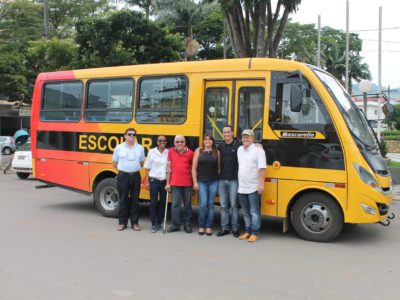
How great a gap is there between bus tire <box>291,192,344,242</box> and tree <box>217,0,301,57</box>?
29.2 ft

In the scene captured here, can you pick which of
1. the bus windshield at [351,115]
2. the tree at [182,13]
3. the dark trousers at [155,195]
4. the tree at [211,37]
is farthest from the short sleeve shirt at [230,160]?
the tree at [211,37]

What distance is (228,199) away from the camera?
7.68 metres

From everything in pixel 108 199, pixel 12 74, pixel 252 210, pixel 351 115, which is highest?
pixel 12 74

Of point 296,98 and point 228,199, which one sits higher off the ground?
point 296,98

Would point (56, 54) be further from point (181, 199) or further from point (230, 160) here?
point (230, 160)

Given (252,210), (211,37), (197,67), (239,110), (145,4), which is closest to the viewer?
(252,210)

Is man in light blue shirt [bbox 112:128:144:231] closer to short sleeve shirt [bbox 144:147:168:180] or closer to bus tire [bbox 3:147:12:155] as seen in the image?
short sleeve shirt [bbox 144:147:168:180]

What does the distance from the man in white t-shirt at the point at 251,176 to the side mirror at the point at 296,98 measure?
738 millimetres

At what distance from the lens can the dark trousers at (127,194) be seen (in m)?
8.08

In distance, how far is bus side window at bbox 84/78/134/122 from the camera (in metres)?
9.04

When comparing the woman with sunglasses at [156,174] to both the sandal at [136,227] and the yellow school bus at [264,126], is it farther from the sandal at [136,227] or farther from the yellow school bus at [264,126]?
the yellow school bus at [264,126]

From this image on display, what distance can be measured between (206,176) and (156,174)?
2.96 feet

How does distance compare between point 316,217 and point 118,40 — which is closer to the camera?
point 316,217

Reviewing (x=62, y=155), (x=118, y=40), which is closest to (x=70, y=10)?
(x=118, y=40)
